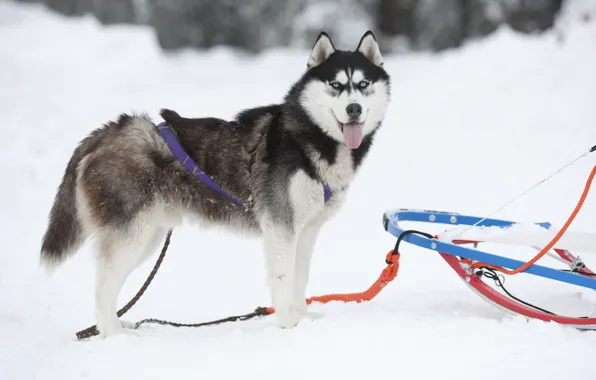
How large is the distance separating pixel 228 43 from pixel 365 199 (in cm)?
1347

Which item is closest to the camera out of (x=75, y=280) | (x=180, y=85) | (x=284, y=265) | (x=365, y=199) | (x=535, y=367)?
(x=535, y=367)

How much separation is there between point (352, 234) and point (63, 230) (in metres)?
3.53

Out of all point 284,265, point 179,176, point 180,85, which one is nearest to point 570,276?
point 284,265

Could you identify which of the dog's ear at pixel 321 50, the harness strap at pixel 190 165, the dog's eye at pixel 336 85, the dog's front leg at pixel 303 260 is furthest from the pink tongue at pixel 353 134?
the harness strap at pixel 190 165

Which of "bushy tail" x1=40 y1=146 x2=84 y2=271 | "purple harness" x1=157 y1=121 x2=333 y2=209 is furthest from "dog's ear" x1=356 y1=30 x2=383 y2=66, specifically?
"bushy tail" x1=40 y1=146 x2=84 y2=271

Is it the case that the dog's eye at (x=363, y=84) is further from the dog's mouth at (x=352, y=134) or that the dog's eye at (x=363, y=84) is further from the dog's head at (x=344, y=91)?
the dog's mouth at (x=352, y=134)

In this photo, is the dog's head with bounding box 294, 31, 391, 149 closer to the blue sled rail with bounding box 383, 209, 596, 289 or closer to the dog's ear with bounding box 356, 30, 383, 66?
the dog's ear with bounding box 356, 30, 383, 66

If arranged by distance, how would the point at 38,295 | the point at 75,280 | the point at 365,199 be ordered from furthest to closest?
the point at 365,199 < the point at 75,280 < the point at 38,295

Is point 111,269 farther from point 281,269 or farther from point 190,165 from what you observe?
point 281,269

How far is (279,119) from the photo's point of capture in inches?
166

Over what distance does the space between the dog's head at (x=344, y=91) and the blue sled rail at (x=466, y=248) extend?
2.24 feet

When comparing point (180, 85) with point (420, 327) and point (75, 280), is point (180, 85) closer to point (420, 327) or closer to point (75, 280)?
point (75, 280)

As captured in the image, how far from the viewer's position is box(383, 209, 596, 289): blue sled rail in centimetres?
357

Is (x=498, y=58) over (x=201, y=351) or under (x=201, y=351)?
over
